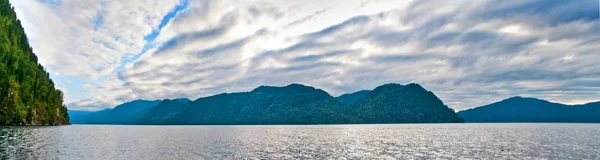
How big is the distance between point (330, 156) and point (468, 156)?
2749cm

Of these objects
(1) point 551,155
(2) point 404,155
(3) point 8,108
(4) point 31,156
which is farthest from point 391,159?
(3) point 8,108

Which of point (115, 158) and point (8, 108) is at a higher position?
point (8, 108)

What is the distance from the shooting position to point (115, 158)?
2621 inches

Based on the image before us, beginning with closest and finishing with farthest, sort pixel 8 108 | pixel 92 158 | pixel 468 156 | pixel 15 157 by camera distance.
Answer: pixel 15 157
pixel 92 158
pixel 468 156
pixel 8 108

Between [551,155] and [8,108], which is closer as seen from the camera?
[551,155]

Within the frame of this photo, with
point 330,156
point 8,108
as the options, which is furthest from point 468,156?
point 8,108

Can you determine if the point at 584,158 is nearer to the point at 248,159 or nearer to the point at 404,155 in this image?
the point at 404,155

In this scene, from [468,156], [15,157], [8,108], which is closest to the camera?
[15,157]

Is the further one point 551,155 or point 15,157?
point 551,155

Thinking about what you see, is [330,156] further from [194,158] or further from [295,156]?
[194,158]

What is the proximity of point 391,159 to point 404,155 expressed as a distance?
7566 mm

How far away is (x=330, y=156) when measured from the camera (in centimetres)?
7288

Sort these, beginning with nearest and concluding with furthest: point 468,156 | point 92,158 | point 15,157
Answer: point 15,157 < point 92,158 < point 468,156

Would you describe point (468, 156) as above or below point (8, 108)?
below
